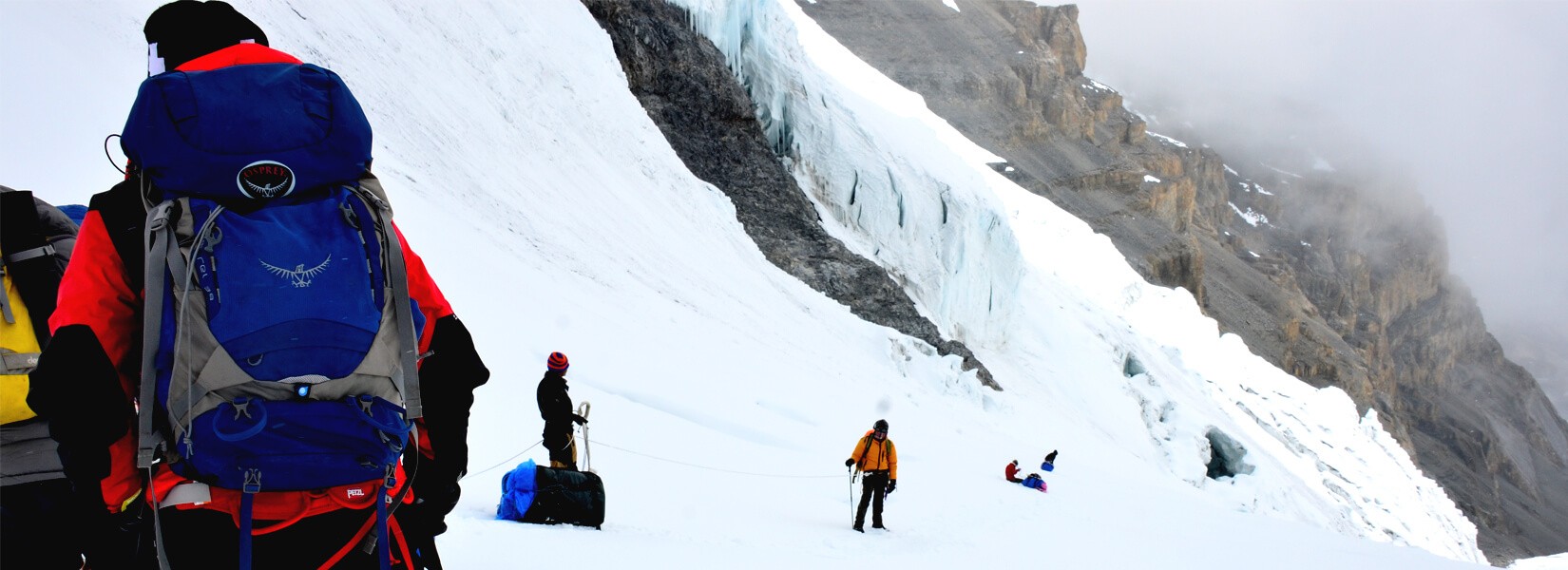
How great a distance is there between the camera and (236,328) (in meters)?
1.98

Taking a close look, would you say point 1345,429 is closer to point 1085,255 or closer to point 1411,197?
point 1085,255

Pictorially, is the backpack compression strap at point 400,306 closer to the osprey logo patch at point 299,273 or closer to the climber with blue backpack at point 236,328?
the climber with blue backpack at point 236,328

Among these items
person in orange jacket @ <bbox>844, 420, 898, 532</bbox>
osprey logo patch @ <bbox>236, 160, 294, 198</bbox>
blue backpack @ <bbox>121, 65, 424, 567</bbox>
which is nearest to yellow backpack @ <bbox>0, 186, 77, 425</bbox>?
blue backpack @ <bbox>121, 65, 424, 567</bbox>

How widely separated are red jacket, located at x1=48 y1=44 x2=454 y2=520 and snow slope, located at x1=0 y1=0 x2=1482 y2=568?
8.66ft

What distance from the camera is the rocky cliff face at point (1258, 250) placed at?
257 ft

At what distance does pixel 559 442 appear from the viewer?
6.63m

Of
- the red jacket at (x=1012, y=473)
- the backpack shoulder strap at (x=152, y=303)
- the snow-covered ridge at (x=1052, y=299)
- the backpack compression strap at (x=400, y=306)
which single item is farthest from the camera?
the snow-covered ridge at (x=1052, y=299)

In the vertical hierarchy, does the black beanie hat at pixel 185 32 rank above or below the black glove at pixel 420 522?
above

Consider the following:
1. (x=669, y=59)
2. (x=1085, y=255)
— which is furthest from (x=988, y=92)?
(x=669, y=59)

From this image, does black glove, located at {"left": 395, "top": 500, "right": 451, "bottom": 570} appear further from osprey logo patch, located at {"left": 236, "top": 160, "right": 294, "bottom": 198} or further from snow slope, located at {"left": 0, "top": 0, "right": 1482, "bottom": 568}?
snow slope, located at {"left": 0, "top": 0, "right": 1482, "bottom": 568}

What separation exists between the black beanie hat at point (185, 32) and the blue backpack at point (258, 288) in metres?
0.22

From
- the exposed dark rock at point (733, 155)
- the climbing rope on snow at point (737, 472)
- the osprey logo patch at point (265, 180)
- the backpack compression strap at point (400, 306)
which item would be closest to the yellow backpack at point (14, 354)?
the osprey logo patch at point (265, 180)

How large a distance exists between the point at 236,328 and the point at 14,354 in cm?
104

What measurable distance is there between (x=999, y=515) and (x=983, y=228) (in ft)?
69.1
